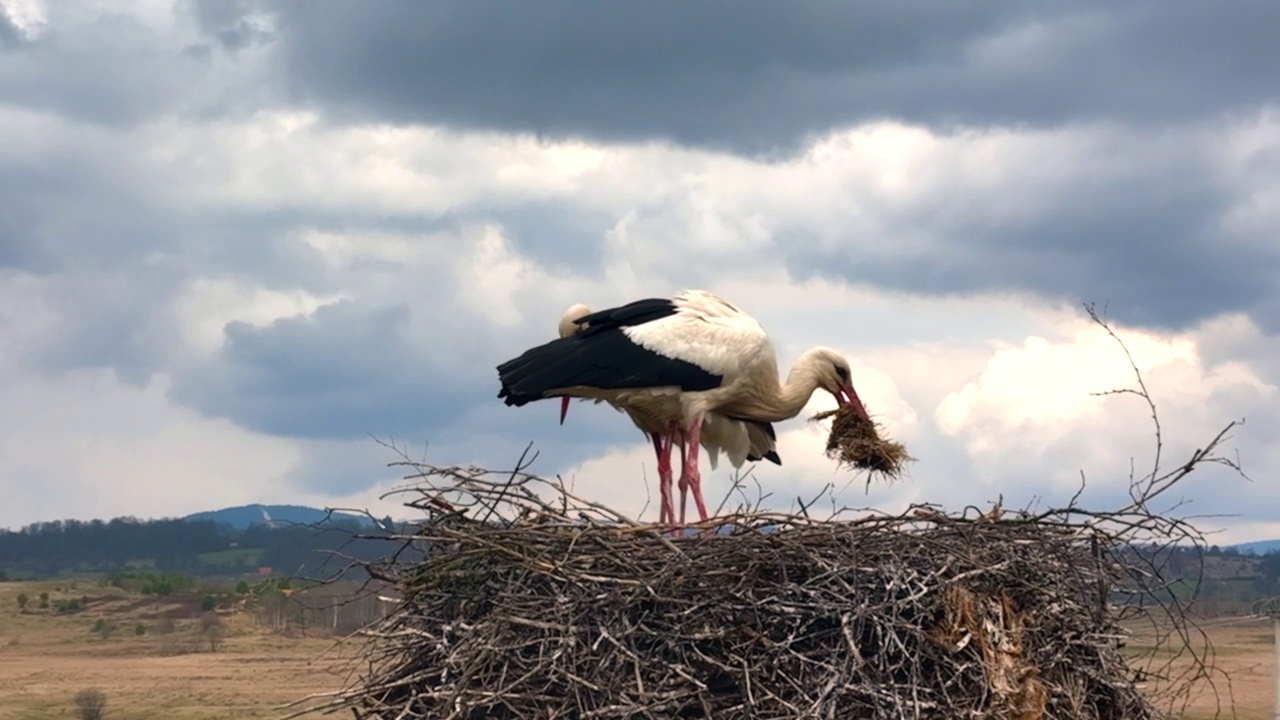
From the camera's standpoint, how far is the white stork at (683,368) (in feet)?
32.0

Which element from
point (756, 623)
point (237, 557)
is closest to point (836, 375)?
point (756, 623)

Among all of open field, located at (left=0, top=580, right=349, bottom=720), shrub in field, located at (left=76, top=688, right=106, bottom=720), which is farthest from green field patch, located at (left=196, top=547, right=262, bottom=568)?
shrub in field, located at (left=76, top=688, right=106, bottom=720)

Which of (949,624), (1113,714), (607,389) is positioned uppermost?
(607,389)

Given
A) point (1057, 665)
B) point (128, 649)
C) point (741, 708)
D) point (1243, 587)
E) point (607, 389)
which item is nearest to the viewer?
point (741, 708)

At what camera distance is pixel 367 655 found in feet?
26.5

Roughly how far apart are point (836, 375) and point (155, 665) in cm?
2989

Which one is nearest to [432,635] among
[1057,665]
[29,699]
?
[1057,665]

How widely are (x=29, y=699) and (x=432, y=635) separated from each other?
81.6 feet

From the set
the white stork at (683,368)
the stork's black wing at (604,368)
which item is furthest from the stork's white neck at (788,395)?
the stork's black wing at (604,368)

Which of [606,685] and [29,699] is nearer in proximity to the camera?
[606,685]

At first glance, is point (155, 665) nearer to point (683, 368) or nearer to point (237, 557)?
point (683, 368)

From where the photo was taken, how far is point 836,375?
398 inches

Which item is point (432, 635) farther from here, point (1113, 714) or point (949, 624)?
point (1113, 714)

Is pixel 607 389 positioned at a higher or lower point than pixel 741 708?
higher
